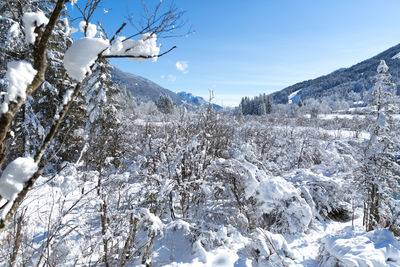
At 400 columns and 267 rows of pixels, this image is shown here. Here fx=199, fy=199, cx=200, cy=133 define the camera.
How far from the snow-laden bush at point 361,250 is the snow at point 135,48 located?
518cm

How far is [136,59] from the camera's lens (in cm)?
125

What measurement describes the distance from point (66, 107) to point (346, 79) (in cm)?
21023

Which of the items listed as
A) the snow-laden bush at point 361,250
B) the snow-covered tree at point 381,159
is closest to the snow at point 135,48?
the snow-laden bush at point 361,250

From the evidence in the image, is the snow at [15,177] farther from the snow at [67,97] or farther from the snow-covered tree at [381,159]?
the snow-covered tree at [381,159]

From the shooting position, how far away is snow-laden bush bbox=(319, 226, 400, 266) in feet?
12.8

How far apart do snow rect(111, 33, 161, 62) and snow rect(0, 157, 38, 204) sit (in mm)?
745

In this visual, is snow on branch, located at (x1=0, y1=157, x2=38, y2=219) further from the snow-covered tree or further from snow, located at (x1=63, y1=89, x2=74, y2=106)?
the snow-covered tree

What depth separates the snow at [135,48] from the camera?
119 centimetres

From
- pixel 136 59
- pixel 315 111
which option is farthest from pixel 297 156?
pixel 315 111

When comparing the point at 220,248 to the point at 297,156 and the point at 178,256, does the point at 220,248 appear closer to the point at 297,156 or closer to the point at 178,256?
the point at 178,256

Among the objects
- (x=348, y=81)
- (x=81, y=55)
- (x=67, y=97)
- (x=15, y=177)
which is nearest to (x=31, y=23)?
(x=81, y=55)

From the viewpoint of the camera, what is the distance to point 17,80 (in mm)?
805

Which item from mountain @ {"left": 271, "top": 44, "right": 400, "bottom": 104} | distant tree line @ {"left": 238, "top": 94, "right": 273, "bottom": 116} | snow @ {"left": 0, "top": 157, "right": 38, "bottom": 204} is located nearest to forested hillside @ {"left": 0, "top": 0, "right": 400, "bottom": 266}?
snow @ {"left": 0, "top": 157, "right": 38, "bottom": 204}

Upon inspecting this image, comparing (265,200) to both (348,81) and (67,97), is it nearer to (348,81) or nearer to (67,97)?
(67,97)
